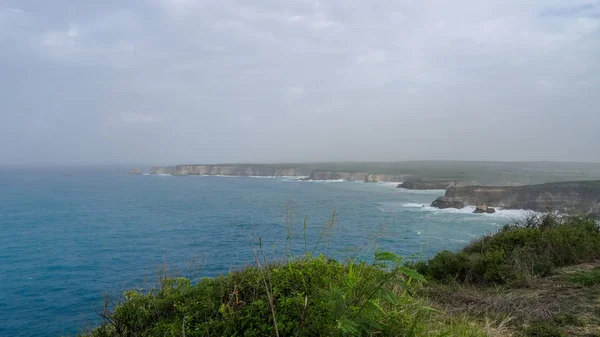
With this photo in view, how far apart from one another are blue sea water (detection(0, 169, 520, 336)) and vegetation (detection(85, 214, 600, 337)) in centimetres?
143

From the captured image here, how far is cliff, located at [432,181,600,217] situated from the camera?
40.7m

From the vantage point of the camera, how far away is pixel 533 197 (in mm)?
46188

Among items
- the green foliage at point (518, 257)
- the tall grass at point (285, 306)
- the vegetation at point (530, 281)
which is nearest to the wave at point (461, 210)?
the green foliage at point (518, 257)

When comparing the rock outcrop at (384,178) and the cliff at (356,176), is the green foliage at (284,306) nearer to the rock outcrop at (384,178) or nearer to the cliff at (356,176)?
the rock outcrop at (384,178)

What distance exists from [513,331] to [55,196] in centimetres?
7494

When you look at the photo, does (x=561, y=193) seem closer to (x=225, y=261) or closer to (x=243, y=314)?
(x=225, y=261)

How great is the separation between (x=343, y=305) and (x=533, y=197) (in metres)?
54.0

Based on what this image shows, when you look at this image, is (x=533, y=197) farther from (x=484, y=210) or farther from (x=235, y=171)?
(x=235, y=171)

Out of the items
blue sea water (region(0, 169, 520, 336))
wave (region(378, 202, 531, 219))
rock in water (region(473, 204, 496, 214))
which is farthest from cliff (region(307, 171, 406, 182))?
rock in water (region(473, 204, 496, 214))

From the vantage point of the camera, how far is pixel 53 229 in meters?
35.4

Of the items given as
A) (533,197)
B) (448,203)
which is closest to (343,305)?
(448,203)

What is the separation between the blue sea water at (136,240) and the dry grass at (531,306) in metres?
1.44

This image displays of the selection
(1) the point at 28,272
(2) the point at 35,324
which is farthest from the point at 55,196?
(2) the point at 35,324

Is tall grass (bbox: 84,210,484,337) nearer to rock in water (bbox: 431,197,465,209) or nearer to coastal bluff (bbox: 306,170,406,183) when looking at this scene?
rock in water (bbox: 431,197,465,209)
